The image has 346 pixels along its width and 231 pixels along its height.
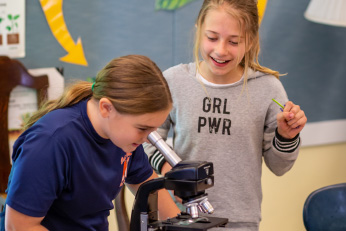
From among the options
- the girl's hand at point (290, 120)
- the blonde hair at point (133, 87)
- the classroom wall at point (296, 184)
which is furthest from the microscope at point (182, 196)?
the classroom wall at point (296, 184)

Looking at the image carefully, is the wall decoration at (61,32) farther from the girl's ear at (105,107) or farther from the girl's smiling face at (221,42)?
the girl's ear at (105,107)

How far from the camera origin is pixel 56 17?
78.1 inches

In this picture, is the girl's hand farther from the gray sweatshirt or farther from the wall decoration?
the wall decoration

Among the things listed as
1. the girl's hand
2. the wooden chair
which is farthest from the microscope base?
the wooden chair

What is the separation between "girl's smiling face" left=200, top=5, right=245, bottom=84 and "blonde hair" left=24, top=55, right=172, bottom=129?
0.37 meters

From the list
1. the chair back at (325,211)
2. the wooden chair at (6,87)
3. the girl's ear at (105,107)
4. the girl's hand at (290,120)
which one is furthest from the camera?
the chair back at (325,211)

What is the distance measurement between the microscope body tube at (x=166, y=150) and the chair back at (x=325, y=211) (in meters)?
1.04

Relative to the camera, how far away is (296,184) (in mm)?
2889

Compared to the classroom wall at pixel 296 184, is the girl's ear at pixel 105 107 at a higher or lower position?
higher

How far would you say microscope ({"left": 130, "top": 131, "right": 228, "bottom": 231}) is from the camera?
1.03 metres

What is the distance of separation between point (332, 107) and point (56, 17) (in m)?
1.68

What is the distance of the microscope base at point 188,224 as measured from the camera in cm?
102

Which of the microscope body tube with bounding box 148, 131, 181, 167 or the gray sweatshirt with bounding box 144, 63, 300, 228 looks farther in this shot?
the gray sweatshirt with bounding box 144, 63, 300, 228

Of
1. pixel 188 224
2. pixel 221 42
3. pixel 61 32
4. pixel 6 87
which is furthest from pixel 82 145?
pixel 61 32
